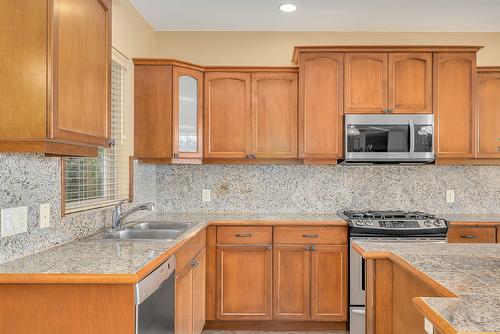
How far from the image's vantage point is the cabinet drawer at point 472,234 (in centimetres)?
336

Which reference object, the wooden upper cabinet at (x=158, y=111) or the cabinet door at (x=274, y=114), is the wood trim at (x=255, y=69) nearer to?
the cabinet door at (x=274, y=114)

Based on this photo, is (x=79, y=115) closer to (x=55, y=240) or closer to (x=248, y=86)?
(x=55, y=240)

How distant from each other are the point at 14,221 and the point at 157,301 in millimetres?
713

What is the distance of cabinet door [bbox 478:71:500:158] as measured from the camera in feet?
11.9

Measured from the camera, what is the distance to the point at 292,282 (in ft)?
11.1

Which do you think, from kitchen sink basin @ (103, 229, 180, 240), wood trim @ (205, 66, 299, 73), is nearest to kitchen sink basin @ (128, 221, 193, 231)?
kitchen sink basin @ (103, 229, 180, 240)

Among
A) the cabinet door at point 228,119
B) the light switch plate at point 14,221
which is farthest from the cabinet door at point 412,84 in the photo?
the light switch plate at point 14,221

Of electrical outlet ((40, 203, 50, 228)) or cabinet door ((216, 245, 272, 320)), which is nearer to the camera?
electrical outlet ((40, 203, 50, 228))

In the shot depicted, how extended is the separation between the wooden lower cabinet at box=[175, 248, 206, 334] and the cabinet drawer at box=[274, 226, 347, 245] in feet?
2.09

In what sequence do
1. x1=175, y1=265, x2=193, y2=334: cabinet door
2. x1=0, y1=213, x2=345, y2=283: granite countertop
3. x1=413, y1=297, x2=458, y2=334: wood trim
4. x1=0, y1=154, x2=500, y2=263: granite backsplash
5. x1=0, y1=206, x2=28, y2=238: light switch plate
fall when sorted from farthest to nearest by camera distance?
1. x1=0, y1=154, x2=500, y2=263: granite backsplash
2. x1=175, y1=265, x2=193, y2=334: cabinet door
3. x1=0, y1=206, x2=28, y2=238: light switch plate
4. x1=0, y1=213, x2=345, y2=283: granite countertop
5. x1=413, y1=297, x2=458, y2=334: wood trim

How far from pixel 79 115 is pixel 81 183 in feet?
3.57

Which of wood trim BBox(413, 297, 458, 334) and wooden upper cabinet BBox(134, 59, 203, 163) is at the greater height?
wooden upper cabinet BBox(134, 59, 203, 163)

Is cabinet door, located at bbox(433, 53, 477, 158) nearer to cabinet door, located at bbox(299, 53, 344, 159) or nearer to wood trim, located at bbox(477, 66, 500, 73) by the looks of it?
wood trim, located at bbox(477, 66, 500, 73)

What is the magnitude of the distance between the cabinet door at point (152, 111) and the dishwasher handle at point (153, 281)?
151cm
